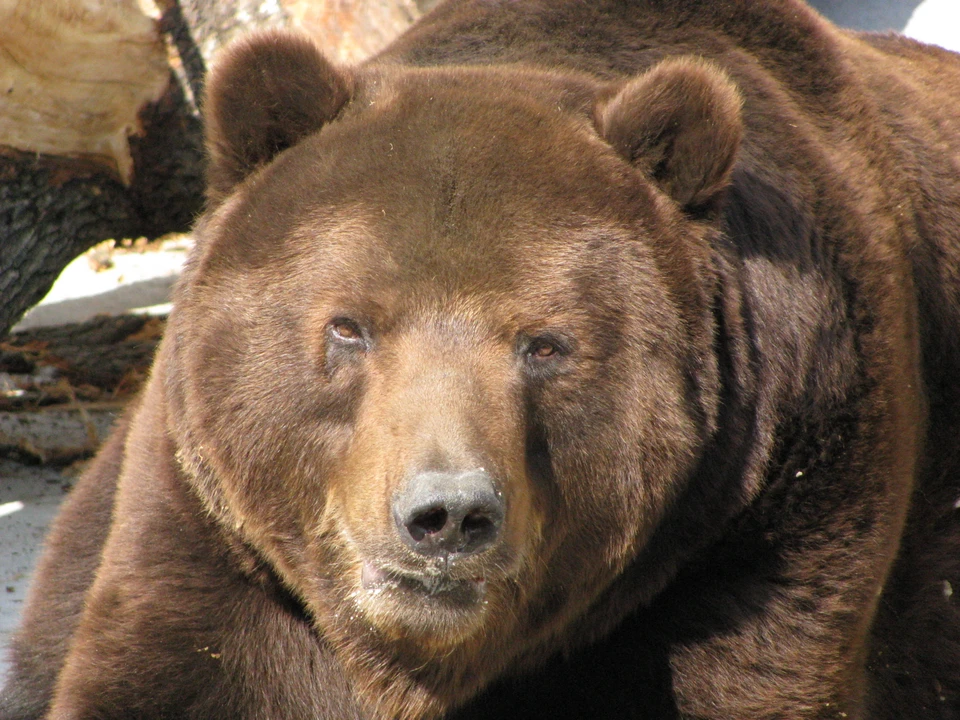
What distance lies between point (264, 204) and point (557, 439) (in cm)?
113

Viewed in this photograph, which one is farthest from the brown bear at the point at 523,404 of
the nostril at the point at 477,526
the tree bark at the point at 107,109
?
the tree bark at the point at 107,109

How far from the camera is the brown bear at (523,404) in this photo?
347cm

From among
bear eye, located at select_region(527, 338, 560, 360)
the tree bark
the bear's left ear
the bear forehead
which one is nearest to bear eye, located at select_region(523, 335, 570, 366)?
bear eye, located at select_region(527, 338, 560, 360)

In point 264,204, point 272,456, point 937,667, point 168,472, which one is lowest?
point 937,667

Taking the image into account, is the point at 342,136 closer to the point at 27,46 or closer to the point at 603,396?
the point at 603,396

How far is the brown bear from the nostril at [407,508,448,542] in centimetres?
2

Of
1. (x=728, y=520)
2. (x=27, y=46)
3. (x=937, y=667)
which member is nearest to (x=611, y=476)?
(x=728, y=520)

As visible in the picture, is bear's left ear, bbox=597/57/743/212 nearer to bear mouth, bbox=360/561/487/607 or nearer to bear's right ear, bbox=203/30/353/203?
bear's right ear, bbox=203/30/353/203

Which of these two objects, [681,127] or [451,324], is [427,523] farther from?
[681,127]

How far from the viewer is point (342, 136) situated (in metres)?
3.76

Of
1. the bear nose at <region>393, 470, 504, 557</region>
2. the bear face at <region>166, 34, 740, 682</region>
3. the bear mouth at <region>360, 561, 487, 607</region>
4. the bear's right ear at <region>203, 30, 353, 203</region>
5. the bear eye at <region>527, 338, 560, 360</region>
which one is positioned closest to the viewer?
the bear nose at <region>393, 470, 504, 557</region>

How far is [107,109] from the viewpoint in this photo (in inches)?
269

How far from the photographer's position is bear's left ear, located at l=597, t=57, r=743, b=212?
11.7 feet

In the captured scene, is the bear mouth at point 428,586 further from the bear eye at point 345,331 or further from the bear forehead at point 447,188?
the bear forehead at point 447,188
